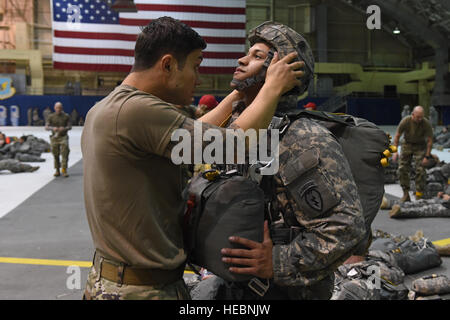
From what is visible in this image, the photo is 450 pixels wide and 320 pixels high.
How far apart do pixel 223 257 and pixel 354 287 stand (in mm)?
Answer: 2069

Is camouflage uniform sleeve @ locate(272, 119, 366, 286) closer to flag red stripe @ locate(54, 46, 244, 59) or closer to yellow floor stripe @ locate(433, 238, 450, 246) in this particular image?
yellow floor stripe @ locate(433, 238, 450, 246)

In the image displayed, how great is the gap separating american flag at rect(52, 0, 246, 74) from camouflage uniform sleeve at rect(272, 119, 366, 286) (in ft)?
51.6

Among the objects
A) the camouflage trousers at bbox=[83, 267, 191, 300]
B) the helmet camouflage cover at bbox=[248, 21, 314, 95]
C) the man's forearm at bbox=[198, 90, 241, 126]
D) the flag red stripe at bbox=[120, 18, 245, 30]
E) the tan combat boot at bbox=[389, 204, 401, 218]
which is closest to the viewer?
the camouflage trousers at bbox=[83, 267, 191, 300]

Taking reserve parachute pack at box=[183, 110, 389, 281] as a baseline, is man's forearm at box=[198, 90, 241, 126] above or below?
above

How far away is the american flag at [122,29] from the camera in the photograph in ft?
54.5

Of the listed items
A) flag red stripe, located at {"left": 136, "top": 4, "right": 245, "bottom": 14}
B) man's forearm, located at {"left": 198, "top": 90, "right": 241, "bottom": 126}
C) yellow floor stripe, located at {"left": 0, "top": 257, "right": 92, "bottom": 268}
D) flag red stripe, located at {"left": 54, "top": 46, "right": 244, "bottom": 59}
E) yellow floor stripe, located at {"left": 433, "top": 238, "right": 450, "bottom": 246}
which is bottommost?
yellow floor stripe, located at {"left": 433, "top": 238, "right": 450, "bottom": 246}

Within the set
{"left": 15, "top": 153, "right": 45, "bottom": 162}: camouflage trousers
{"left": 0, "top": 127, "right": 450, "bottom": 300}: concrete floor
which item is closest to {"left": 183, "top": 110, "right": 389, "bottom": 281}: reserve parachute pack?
{"left": 0, "top": 127, "right": 450, "bottom": 300}: concrete floor

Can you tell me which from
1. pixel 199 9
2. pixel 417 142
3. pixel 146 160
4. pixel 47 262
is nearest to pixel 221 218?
pixel 146 160

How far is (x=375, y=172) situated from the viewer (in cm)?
186

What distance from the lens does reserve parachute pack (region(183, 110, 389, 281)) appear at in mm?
1503

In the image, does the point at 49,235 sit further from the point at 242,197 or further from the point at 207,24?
the point at 207,24

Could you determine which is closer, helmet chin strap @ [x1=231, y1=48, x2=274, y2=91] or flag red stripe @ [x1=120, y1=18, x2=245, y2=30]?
helmet chin strap @ [x1=231, y1=48, x2=274, y2=91]
